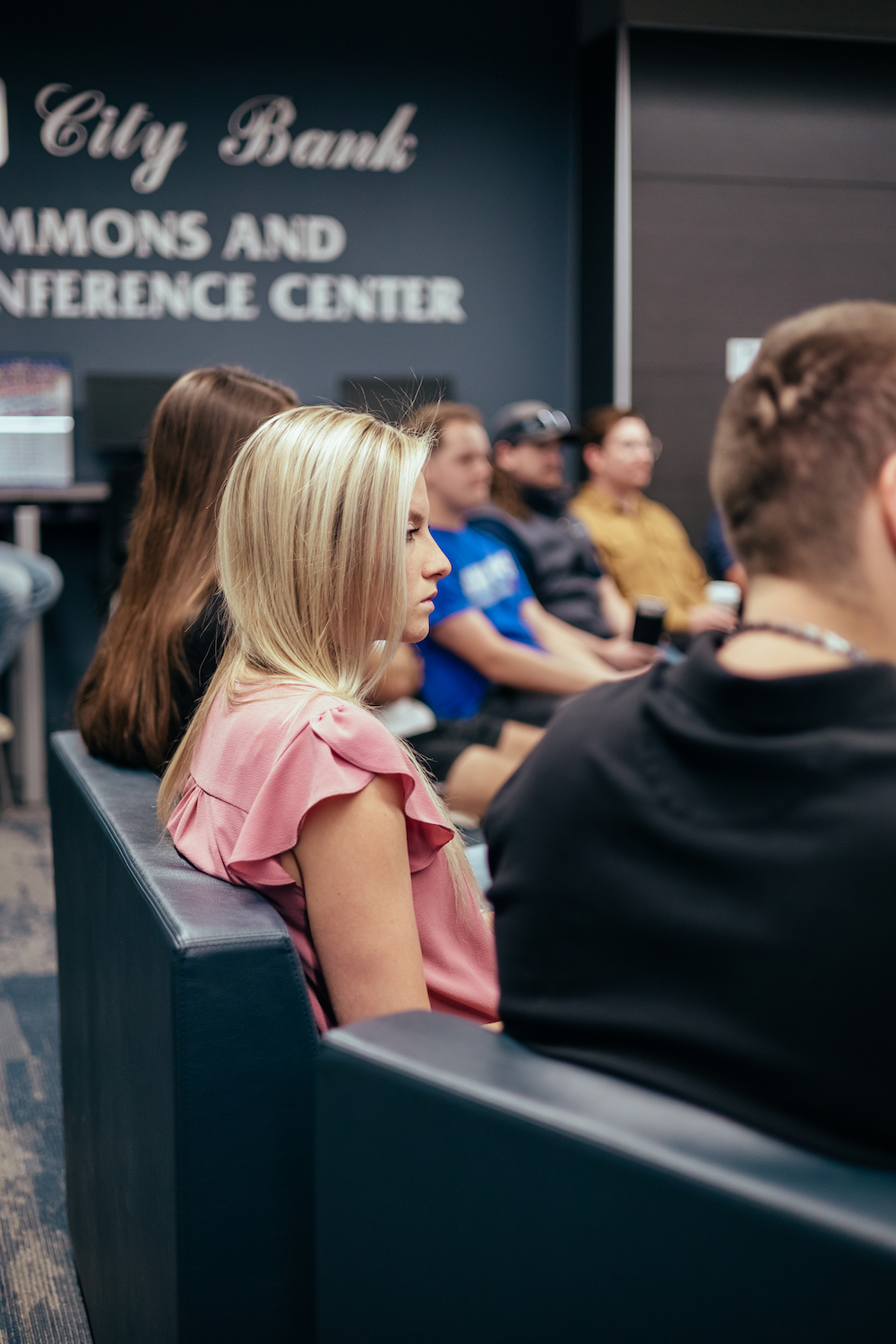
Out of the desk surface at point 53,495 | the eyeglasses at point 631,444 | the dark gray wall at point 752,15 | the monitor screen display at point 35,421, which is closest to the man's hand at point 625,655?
the eyeglasses at point 631,444

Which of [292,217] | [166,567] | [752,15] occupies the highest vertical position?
[752,15]

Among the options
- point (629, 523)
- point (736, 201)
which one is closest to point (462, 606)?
point (629, 523)

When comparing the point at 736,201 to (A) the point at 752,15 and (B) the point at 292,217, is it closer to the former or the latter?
(A) the point at 752,15

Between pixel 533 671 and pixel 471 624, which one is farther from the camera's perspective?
pixel 533 671

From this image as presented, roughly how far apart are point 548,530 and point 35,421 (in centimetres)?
241

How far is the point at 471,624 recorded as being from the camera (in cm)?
331

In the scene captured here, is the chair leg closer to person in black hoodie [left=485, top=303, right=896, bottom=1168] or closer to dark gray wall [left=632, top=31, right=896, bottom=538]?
dark gray wall [left=632, top=31, right=896, bottom=538]

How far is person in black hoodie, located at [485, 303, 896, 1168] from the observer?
2.30 feet

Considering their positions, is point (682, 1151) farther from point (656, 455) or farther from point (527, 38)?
point (527, 38)

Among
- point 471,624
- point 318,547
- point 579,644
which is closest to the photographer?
point 318,547

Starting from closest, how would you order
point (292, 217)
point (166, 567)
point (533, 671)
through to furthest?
point (166, 567)
point (533, 671)
point (292, 217)

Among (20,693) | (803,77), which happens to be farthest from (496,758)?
(803,77)

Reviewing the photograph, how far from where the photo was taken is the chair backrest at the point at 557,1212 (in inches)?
27.0

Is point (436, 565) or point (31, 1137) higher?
point (436, 565)
